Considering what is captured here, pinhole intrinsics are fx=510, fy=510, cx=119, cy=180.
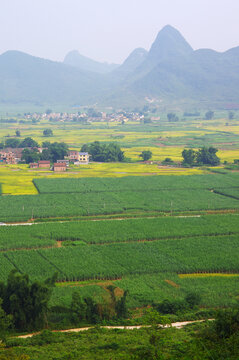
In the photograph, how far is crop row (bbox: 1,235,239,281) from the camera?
29172mm

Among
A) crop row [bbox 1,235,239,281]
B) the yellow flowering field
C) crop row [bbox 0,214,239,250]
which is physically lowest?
crop row [bbox 1,235,239,281]

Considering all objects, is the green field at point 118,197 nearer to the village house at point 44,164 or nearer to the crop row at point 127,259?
the crop row at point 127,259

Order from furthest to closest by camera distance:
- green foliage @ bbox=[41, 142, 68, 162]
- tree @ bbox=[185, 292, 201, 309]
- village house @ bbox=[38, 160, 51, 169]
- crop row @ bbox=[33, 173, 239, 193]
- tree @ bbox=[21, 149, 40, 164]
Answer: tree @ bbox=[21, 149, 40, 164] < green foliage @ bbox=[41, 142, 68, 162] < village house @ bbox=[38, 160, 51, 169] < crop row @ bbox=[33, 173, 239, 193] < tree @ bbox=[185, 292, 201, 309]

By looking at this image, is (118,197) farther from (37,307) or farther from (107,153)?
(107,153)

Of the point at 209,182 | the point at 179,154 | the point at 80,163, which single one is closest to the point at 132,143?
the point at 179,154

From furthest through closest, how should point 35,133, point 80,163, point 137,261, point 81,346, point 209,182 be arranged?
point 35,133
point 80,163
point 209,182
point 137,261
point 81,346

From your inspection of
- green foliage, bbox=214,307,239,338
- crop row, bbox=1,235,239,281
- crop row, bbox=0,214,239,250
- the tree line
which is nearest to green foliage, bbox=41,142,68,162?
crop row, bbox=0,214,239,250

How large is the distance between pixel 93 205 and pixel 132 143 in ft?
178

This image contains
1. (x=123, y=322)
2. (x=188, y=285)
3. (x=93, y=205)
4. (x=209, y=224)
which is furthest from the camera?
(x=93, y=205)

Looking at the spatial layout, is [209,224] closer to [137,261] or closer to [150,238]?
[150,238]

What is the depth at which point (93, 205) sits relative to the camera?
46.0m

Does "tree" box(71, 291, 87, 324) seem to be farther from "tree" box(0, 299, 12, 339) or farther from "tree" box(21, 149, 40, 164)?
"tree" box(21, 149, 40, 164)

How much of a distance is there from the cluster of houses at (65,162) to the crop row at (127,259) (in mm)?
35471

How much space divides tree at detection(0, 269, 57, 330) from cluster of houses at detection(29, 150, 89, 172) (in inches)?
1783
